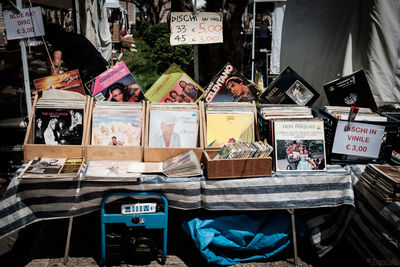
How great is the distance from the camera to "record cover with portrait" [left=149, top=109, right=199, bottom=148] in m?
2.84

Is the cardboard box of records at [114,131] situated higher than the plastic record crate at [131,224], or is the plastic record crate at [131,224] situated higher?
the cardboard box of records at [114,131]

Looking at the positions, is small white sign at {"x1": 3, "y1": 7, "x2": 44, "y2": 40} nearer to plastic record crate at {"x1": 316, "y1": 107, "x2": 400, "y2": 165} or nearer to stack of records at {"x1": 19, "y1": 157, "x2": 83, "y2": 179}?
stack of records at {"x1": 19, "y1": 157, "x2": 83, "y2": 179}

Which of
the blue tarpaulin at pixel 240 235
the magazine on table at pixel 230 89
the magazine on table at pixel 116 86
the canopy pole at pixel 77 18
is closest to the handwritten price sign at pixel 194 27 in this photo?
the magazine on table at pixel 230 89

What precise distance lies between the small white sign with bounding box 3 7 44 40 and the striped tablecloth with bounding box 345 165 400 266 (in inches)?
138

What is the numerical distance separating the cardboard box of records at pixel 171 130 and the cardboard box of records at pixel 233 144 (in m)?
0.09

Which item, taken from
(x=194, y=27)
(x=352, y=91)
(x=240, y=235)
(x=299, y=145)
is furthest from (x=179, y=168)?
(x=352, y=91)

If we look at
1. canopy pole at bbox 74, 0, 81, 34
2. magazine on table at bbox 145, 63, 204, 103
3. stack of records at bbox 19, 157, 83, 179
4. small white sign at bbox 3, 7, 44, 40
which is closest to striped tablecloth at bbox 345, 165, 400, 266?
magazine on table at bbox 145, 63, 204, 103

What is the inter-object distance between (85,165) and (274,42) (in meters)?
6.33

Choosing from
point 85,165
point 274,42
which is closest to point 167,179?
point 85,165

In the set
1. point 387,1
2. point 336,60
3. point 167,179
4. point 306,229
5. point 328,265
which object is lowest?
point 328,265

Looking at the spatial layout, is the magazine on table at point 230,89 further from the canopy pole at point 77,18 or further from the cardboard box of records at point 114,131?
the canopy pole at point 77,18

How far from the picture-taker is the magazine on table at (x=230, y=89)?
321cm

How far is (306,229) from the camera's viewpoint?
298 cm

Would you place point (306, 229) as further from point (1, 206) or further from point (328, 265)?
point (1, 206)
